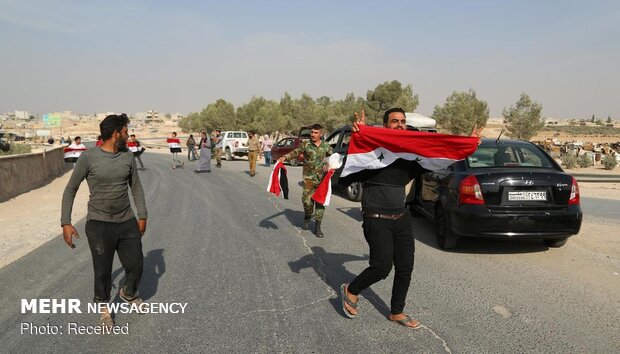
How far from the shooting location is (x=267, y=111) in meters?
61.5

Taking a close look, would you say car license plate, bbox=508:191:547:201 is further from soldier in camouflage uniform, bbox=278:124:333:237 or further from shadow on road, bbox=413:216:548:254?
soldier in camouflage uniform, bbox=278:124:333:237

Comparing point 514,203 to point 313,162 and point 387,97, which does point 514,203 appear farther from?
point 387,97

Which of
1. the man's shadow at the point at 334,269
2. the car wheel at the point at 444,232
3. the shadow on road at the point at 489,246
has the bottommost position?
the man's shadow at the point at 334,269

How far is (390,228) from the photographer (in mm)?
3818

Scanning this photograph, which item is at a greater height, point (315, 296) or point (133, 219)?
point (133, 219)

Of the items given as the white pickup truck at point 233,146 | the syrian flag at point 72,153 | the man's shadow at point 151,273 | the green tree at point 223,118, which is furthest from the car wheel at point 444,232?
the green tree at point 223,118

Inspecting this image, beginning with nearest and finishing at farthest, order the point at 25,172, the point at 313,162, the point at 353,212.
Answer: the point at 313,162, the point at 353,212, the point at 25,172

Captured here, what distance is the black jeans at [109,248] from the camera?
3670 millimetres

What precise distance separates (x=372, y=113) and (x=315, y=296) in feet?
152

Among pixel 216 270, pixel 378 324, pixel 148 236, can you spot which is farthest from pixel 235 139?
pixel 378 324

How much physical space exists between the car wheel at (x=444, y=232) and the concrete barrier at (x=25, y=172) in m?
11.1

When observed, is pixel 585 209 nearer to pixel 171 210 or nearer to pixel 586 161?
pixel 171 210

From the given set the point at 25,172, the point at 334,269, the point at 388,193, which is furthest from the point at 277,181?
the point at 25,172

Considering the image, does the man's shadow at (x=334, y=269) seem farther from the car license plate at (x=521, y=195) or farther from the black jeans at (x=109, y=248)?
the car license plate at (x=521, y=195)
